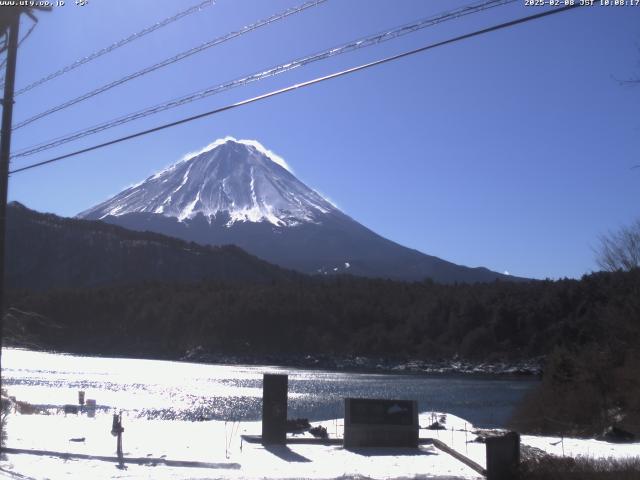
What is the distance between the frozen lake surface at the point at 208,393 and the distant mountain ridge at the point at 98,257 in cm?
7081

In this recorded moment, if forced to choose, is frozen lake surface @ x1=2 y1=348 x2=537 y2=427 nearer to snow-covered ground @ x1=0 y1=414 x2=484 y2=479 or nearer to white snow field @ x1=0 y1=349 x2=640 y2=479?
white snow field @ x1=0 y1=349 x2=640 y2=479

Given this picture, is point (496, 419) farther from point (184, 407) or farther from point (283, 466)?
point (283, 466)

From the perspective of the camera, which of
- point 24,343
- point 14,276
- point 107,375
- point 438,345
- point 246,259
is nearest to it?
point 24,343

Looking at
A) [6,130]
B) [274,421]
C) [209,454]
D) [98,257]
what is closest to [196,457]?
[209,454]

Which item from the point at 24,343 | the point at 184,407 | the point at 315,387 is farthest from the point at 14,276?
the point at 24,343

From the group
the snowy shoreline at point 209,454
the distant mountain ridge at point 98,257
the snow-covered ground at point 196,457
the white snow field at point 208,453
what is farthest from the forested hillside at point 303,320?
the snow-covered ground at point 196,457

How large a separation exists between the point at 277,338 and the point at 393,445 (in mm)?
99109

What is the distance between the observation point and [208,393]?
180 ft

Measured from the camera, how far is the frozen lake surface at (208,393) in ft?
139

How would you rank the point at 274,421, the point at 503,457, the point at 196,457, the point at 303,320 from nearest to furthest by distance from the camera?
the point at 503,457, the point at 196,457, the point at 274,421, the point at 303,320

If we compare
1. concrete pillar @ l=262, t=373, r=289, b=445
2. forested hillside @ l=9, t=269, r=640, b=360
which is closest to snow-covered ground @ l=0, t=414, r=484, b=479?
concrete pillar @ l=262, t=373, r=289, b=445

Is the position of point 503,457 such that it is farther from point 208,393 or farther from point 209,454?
point 208,393

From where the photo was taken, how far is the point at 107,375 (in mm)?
68750

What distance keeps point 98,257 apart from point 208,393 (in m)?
110
